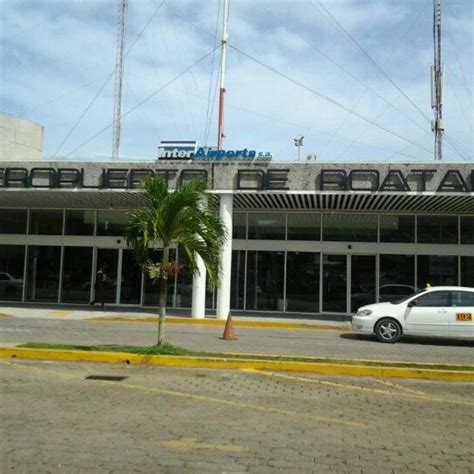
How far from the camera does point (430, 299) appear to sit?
1473cm

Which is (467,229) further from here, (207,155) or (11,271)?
(11,271)

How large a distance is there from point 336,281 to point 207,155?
726cm

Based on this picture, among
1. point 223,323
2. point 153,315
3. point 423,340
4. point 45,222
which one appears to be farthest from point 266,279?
point 45,222

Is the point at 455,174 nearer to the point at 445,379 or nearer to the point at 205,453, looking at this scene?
the point at 445,379

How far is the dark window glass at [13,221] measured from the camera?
24094 mm

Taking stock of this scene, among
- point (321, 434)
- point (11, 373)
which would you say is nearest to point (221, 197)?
point (11, 373)

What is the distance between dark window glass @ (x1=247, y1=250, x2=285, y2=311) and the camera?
22.5 metres

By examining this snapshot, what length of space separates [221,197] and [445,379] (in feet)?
36.0

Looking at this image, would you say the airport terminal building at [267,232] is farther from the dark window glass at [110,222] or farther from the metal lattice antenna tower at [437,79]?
the metal lattice antenna tower at [437,79]

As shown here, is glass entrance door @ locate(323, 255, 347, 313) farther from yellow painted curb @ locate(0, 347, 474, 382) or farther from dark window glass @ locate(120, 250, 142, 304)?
yellow painted curb @ locate(0, 347, 474, 382)

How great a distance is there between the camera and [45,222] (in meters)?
24.1

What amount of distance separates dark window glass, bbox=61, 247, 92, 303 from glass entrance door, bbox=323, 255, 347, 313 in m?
9.63

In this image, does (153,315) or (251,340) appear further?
(153,315)

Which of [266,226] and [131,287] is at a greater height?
[266,226]
